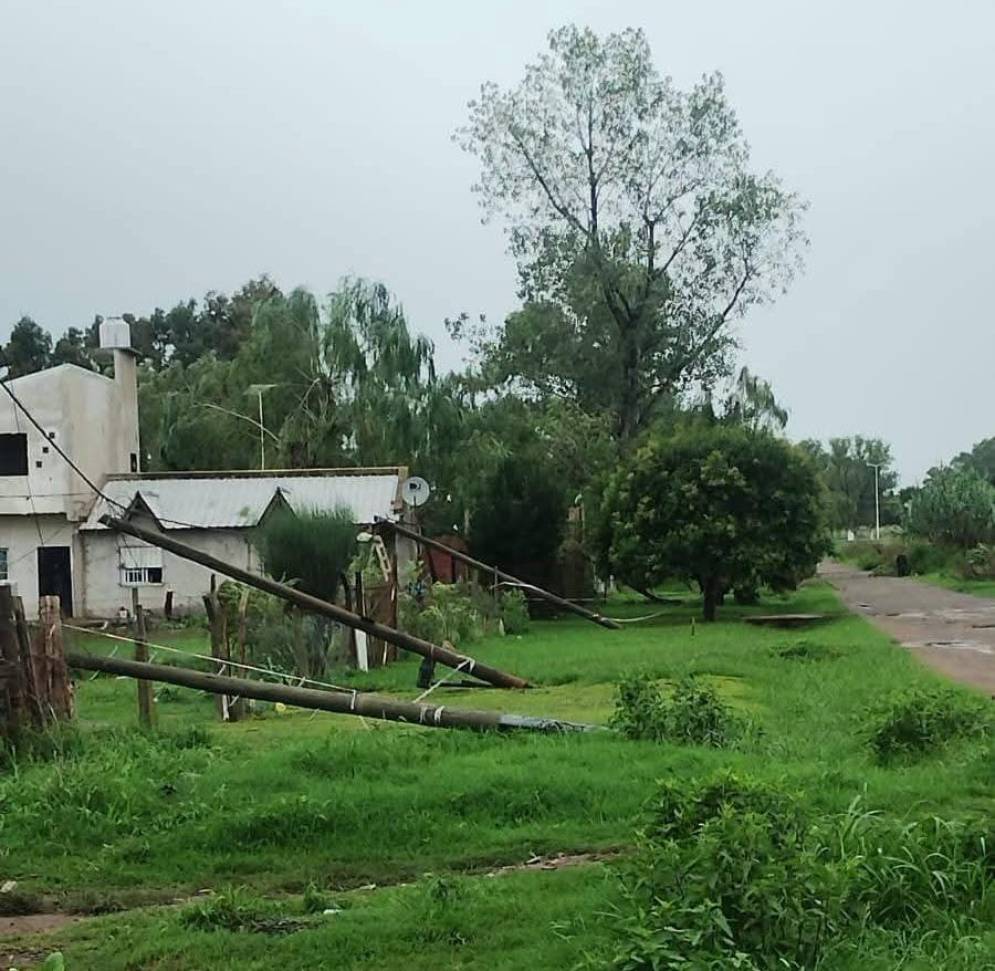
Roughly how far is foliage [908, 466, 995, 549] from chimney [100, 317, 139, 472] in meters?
33.1

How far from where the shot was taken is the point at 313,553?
19.8 m

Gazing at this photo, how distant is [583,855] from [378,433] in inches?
1148

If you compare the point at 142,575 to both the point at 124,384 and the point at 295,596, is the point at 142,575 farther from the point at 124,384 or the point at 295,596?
the point at 295,596

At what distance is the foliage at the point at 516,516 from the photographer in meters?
34.2

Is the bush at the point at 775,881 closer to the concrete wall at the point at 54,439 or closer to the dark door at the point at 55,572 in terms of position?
the concrete wall at the point at 54,439

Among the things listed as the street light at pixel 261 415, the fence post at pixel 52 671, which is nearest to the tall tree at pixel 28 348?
the street light at pixel 261 415

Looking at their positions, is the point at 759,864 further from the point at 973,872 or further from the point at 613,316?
the point at 613,316

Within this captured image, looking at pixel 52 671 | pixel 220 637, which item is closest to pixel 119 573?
pixel 220 637

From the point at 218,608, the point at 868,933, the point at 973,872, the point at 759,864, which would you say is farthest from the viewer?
the point at 218,608

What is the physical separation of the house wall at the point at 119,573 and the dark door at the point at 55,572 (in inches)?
20.0

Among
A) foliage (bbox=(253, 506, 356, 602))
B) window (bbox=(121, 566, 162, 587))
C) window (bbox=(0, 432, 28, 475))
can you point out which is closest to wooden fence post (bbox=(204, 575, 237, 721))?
foliage (bbox=(253, 506, 356, 602))

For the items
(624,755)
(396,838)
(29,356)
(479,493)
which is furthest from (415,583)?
(29,356)

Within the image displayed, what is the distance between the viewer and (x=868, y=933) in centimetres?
575

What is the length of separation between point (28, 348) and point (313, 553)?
169 ft
